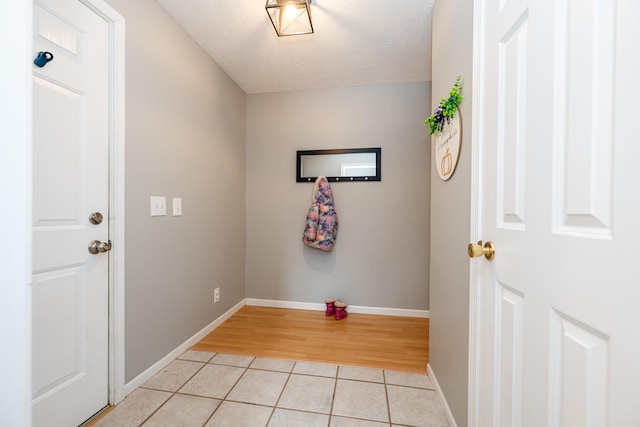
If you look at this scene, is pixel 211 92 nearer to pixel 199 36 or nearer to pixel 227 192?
pixel 199 36

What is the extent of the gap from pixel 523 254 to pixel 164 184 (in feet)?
6.35

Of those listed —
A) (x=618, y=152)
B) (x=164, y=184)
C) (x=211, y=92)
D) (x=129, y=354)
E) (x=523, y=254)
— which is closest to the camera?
(x=618, y=152)

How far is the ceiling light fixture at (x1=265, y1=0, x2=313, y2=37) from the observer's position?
1.51 m

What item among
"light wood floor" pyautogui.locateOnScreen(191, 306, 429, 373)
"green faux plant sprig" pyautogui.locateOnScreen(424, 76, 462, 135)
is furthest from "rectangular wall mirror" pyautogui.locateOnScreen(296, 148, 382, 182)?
"light wood floor" pyautogui.locateOnScreen(191, 306, 429, 373)

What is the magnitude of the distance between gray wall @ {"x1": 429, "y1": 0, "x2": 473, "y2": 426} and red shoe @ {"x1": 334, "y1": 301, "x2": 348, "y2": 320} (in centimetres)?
104

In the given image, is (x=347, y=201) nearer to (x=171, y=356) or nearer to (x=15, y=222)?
(x=171, y=356)

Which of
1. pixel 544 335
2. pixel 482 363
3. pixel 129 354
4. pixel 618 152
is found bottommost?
pixel 129 354

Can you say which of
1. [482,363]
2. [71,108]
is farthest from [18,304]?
[482,363]

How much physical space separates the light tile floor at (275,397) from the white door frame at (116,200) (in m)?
0.21

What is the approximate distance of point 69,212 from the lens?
1.14 meters

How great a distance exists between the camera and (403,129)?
98.7 inches

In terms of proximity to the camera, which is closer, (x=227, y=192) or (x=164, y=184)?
(x=164, y=184)

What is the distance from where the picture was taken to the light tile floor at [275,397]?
122 centimetres

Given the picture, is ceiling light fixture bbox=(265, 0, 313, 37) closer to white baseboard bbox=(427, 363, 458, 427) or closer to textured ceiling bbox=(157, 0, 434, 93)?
textured ceiling bbox=(157, 0, 434, 93)
